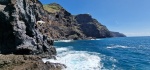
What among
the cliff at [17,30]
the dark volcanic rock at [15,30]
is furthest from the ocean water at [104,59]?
the dark volcanic rock at [15,30]

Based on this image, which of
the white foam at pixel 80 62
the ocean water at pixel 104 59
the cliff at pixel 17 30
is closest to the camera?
the white foam at pixel 80 62

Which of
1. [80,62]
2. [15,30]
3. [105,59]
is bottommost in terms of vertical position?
[105,59]

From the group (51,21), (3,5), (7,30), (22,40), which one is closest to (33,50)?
(22,40)

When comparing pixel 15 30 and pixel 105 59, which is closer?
pixel 15 30

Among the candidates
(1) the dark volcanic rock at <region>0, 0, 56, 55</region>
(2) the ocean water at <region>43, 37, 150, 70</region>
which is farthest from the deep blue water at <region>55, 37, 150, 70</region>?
(1) the dark volcanic rock at <region>0, 0, 56, 55</region>

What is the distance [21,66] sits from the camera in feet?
98.7

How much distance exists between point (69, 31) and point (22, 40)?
6057 inches

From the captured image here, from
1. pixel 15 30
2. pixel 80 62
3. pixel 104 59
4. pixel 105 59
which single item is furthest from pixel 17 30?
pixel 105 59

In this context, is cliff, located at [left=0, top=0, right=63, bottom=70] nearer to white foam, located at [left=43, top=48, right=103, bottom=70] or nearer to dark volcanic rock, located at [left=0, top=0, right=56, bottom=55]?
dark volcanic rock, located at [left=0, top=0, right=56, bottom=55]

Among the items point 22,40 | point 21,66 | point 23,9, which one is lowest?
point 21,66

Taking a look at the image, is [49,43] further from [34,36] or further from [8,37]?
[8,37]

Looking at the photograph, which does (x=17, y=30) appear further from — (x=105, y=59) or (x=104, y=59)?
(x=105, y=59)

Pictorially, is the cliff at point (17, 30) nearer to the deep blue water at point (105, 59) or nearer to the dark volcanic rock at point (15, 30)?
the dark volcanic rock at point (15, 30)

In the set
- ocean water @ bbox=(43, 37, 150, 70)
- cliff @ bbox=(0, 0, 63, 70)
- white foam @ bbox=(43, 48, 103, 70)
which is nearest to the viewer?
white foam @ bbox=(43, 48, 103, 70)
